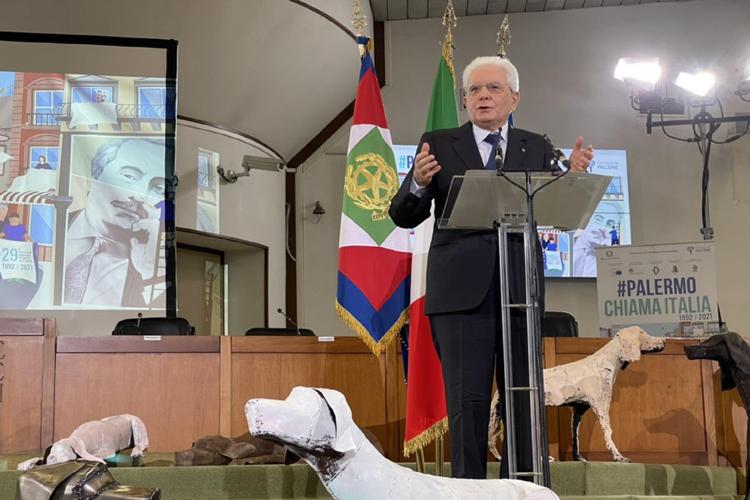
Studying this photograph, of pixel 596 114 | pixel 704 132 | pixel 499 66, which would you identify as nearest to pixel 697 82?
pixel 704 132

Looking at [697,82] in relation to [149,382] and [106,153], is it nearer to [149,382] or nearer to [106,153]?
[106,153]

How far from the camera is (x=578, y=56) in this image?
904cm

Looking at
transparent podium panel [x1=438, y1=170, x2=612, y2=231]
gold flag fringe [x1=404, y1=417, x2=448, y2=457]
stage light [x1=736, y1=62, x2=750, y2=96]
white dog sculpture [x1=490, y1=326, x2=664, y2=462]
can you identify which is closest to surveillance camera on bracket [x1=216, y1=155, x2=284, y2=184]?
stage light [x1=736, y1=62, x2=750, y2=96]

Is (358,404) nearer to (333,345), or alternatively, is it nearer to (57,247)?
(333,345)

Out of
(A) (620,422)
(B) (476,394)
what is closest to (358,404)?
(A) (620,422)

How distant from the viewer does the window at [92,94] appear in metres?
6.45

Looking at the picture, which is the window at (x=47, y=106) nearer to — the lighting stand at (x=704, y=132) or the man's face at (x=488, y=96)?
the man's face at (x=488, y=96)

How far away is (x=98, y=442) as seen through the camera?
3312mm

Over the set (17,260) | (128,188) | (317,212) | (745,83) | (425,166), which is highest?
(745,83)

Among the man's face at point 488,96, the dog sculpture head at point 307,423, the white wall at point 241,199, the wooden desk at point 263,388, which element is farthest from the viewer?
the white wall at point 241,199

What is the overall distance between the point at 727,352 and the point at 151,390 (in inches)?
96.2

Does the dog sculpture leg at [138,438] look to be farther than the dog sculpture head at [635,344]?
No

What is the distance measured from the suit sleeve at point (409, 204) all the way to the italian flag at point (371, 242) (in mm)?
1311

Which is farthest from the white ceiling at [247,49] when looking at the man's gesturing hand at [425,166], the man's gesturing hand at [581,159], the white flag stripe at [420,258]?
the man's gesturing hand at [581,159]
